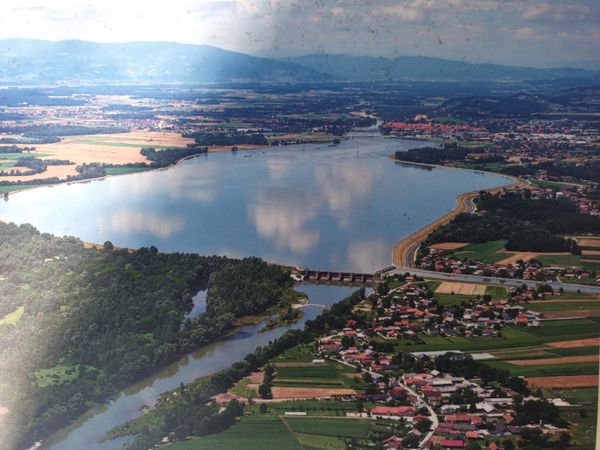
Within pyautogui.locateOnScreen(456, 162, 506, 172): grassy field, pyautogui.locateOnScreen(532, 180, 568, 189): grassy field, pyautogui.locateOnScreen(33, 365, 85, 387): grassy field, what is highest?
pyautogui.locateOnScreen(456, 162, 506, 172): grassy field

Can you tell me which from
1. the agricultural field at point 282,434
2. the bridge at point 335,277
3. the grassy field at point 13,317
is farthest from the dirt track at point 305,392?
the bridge at point 335,277

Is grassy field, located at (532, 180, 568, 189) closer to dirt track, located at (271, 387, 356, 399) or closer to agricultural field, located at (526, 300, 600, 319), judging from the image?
agricultural field, located at (526, 300, 600, 319)

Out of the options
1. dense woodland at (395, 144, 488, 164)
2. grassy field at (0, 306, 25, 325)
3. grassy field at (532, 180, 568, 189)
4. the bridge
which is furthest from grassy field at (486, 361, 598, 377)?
dense woodland at (395, 144, 488, 164)

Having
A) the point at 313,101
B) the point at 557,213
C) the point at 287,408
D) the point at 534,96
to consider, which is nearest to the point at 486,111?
the point at 534,96

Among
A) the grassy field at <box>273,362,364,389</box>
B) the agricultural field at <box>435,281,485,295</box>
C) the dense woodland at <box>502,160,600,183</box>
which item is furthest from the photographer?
the dense woodland at <box>502,160,600,183</box>

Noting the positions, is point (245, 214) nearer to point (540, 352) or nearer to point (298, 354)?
point (298, 354)

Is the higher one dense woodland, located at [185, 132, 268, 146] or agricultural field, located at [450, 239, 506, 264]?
dense woodland, located at [185, 132, 268, 146]
